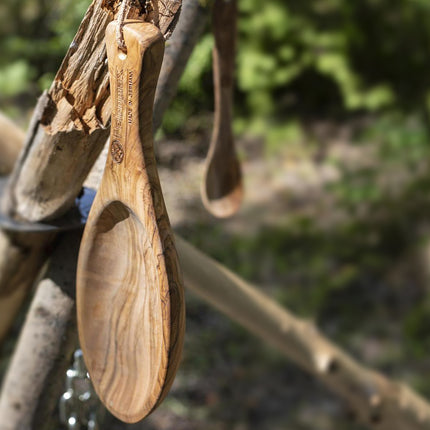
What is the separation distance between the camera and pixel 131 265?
0.56 metres

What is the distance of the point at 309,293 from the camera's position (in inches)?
94.9

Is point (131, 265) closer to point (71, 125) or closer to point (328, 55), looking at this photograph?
point (71, 125)

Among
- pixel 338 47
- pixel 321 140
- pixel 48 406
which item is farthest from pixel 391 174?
pixel 48 406

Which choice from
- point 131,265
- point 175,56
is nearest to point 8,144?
point 175,56

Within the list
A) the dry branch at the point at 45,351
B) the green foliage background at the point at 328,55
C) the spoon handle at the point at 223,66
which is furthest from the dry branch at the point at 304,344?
the green foliage background at the point at 328,55

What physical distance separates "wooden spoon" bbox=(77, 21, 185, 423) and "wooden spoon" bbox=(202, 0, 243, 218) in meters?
0.49

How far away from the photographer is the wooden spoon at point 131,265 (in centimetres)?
49

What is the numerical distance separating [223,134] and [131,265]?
0.56 meters

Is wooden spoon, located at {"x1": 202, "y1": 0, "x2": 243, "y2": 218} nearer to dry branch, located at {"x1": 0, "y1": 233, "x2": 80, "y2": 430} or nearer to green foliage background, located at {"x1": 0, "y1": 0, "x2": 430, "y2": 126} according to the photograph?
dry branch, located at {"x1": 0, "y1": 233, "x2": 80, "y2": 430}

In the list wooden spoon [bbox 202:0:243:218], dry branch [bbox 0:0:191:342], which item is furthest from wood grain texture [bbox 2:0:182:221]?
wooden spoon [bbox 202:0:243:218]

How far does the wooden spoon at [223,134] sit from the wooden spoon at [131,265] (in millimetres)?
486

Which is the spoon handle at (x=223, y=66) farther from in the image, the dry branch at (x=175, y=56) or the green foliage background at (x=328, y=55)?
the green foliage background at (x=328, y=55)

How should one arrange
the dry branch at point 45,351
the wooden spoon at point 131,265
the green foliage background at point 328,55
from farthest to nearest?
1. the green foliage background at point 328,55
2. the dry branch at point 45,351
3. the wooden spoon at point 131,265

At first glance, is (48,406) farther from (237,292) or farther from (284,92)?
(284,92)
